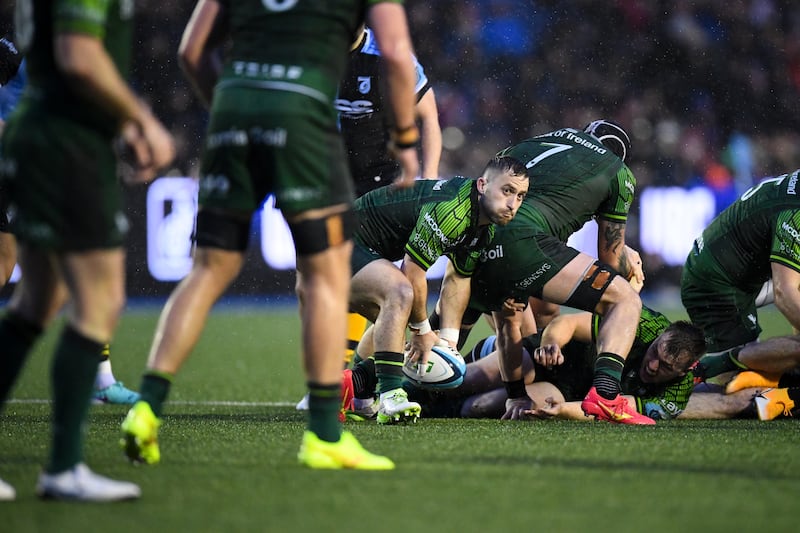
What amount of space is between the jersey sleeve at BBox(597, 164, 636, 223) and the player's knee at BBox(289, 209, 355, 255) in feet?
10.7

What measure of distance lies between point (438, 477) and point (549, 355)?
259cm

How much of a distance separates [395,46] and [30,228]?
136cm

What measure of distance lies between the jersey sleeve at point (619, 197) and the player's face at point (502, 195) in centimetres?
110

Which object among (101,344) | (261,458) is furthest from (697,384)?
(101,344)

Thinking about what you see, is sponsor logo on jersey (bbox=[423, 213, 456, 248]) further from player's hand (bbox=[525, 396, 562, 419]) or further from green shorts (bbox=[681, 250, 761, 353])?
green shorts (bbox=[681, 250, 761, 353])

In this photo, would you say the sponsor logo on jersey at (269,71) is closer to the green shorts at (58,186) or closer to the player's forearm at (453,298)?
the green shorts at (58,186)

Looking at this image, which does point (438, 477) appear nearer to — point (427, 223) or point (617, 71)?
point (427, 223)

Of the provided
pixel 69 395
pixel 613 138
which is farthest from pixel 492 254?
pixel 69 395

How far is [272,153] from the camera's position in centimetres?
397

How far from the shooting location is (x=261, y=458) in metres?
4.37

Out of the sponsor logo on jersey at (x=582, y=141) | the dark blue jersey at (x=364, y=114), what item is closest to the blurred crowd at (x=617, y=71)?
the dark blue jersey at (x=364, y=114)

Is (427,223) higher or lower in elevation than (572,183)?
lower

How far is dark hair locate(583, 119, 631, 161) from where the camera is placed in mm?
7703

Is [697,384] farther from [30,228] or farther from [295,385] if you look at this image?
[30,228]
